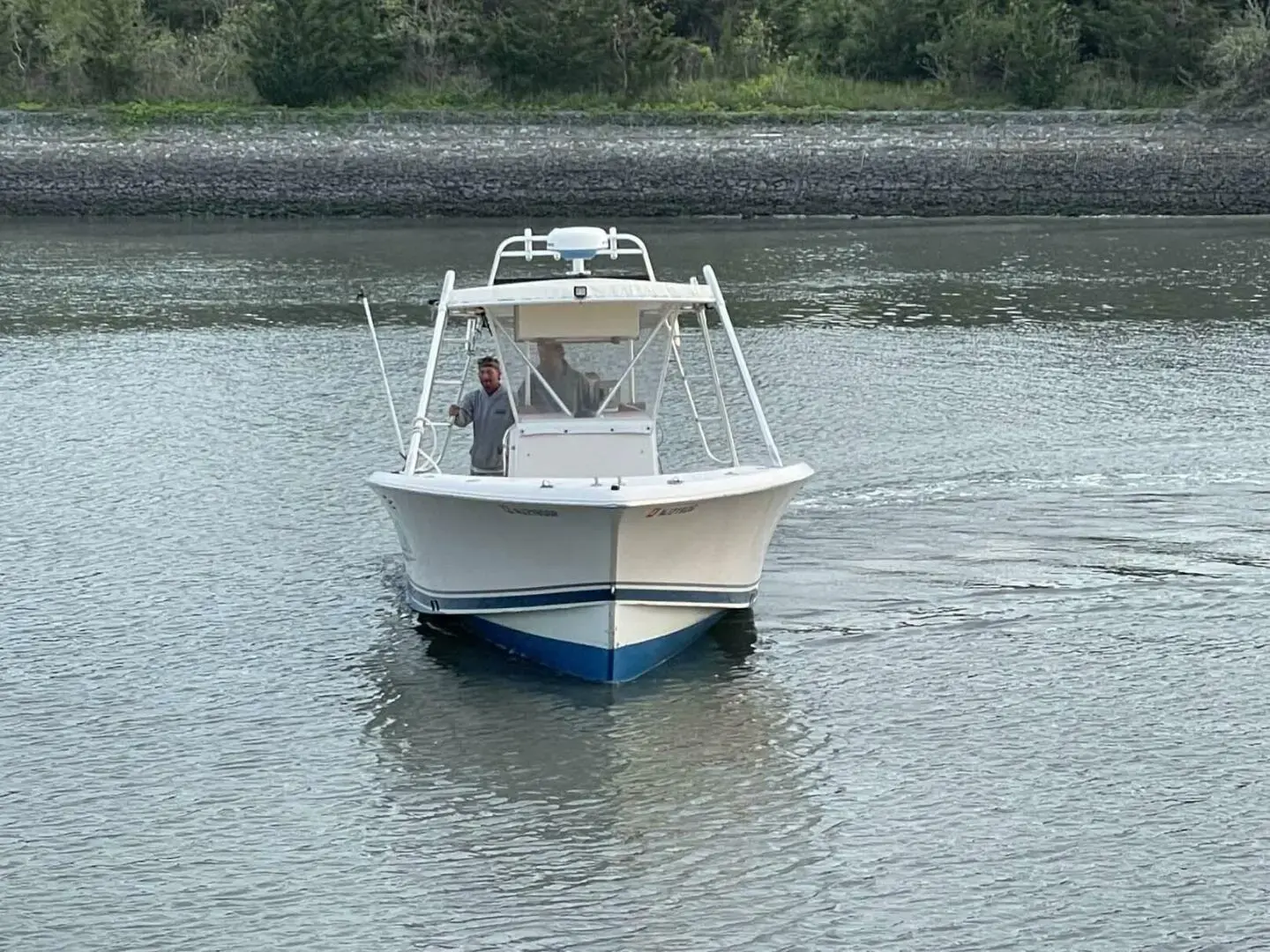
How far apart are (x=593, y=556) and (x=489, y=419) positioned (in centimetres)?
225

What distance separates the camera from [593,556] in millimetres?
12930

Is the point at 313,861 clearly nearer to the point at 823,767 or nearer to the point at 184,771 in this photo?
the point at 184,771

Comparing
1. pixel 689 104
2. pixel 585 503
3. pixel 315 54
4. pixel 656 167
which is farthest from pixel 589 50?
pixel 585 503

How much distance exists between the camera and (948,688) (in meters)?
13.7

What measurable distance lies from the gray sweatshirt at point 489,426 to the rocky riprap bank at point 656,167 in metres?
36.9

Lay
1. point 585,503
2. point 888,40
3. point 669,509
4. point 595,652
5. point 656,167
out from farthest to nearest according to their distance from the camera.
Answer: point 888,40, point 656,167, point 595,652, point 669,509, point 585,503

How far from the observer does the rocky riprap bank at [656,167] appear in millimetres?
51094

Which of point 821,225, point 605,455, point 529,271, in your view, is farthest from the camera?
point 821,225

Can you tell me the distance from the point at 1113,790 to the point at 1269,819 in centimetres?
92

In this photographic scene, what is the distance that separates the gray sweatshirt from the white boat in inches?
5.1

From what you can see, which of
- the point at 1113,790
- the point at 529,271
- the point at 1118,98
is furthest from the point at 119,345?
the point at 1118,98

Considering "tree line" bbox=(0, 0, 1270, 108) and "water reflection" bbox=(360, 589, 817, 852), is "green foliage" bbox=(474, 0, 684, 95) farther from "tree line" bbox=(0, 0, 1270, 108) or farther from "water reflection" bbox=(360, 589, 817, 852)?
"water reflection" bbox=(360, 589, 817, 852)

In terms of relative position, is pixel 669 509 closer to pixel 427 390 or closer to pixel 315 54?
pixel 427 390

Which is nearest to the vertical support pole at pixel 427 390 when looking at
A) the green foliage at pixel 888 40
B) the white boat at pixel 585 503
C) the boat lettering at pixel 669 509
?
the white boat at pixel 585 503
